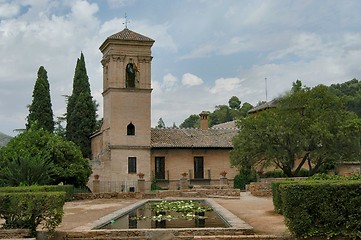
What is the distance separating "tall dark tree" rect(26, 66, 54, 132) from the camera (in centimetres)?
4316

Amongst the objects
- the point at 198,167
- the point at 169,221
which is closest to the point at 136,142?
the point at 198,167

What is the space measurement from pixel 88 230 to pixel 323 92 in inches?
907

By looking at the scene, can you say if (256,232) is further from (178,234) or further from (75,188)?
(75,188)

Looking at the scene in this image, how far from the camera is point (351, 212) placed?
11055 mm

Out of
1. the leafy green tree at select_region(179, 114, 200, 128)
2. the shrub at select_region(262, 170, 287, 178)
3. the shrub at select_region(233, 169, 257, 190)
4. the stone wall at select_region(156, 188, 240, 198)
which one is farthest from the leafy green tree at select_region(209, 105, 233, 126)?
the stone wall at select_region(156, 188, 240, 198)

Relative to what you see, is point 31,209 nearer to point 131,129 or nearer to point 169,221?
point 169,221

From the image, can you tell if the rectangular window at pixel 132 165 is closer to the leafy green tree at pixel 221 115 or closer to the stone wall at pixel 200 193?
the stone wall at pixel 200 193

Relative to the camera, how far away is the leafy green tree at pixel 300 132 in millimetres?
31203

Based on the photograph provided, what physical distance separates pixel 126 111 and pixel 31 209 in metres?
27.0

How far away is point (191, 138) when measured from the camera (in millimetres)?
40844

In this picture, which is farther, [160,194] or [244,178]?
[244,178]

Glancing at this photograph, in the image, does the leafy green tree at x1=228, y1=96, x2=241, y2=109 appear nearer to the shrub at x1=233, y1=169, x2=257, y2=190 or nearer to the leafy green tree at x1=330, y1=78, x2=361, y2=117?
the leafy green tree at x1=330, y1=78, x2=361, y2=117

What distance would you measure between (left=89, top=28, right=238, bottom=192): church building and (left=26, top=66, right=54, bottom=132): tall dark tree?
5.82 m

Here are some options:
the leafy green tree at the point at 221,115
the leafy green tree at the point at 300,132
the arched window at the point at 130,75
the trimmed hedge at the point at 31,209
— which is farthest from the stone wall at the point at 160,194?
the leafy green tree at the point at 221,115
